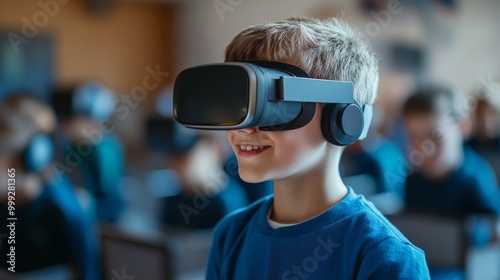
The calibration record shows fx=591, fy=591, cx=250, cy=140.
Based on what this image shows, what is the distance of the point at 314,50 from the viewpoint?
2.55 ft

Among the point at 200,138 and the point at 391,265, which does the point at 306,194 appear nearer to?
the point at 391,265

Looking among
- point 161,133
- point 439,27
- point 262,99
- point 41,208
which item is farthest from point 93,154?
point 262,99

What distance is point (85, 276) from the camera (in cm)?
179

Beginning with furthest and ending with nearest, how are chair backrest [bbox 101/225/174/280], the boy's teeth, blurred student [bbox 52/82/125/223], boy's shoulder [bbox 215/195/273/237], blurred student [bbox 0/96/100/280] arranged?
blurred student [bbox 52/82/125/223] < blurred student [bbox 0/96/100/280] < chair backrest [bbox 101/225/174/280] < boy's shoulder [bbox 215/195/273/237] < the boy's teeth

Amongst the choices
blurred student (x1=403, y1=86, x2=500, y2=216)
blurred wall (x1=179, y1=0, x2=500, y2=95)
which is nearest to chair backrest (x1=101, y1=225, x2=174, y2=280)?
blurred student (x1=403, y1=86, x2=500, y2=216)

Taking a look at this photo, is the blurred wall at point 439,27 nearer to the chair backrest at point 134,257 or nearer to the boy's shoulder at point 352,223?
the chair backrest at point 134,257

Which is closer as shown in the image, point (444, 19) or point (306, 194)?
point (306, 194)

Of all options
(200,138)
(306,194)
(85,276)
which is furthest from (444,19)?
(306,194)

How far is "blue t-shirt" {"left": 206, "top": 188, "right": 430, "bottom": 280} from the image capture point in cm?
71

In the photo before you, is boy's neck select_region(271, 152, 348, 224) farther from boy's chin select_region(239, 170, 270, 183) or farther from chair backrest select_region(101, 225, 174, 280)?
chair backrest select_region(101, 225, 174, 280)

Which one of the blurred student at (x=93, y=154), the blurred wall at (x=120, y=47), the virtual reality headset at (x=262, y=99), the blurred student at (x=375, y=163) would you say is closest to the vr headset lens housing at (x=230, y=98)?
the virtual reality headset at (x=262, y=99)

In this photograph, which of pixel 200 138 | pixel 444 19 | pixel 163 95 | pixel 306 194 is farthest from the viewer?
pixel 163 95

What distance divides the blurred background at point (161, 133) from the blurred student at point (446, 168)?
0.12 feet

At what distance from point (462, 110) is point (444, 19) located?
2.06 metres
